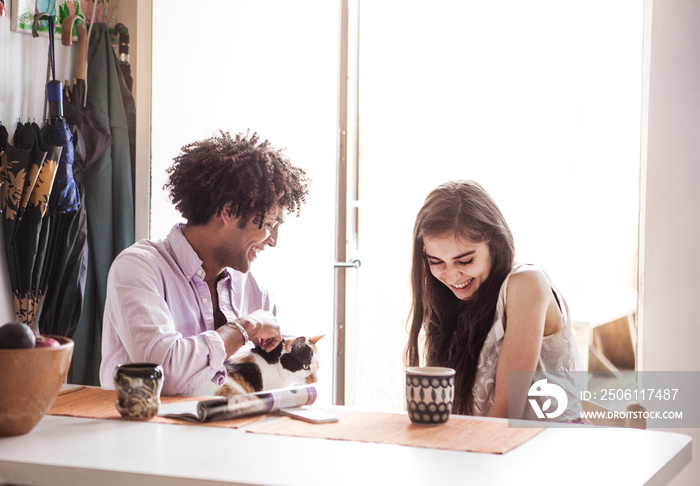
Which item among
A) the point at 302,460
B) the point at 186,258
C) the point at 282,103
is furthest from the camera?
the point at 282,103

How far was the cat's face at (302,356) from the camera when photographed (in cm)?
200

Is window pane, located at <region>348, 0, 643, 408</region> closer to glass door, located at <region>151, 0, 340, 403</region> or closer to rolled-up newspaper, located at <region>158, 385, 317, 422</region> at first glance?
glass door, located at <region>151, 0, 340, 403</region>

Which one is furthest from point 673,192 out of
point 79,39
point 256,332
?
point 79,39

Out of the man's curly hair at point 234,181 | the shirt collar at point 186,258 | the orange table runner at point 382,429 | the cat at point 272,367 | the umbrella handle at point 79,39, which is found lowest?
the cat at point 272,367

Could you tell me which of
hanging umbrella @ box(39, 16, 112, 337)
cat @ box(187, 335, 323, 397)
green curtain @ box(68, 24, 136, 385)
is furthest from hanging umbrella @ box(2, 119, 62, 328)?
cat @ box(187, 335, 323, 397)

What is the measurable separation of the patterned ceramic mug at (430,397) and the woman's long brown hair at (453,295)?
0.66 meters

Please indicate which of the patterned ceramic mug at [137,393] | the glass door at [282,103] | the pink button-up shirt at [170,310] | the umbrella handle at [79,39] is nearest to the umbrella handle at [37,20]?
the umbrella handle at [79,39]

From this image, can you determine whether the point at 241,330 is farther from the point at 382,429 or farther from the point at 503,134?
the point at 503,134

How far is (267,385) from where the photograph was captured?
6.42ft

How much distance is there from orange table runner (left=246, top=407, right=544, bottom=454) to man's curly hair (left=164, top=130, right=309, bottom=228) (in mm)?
1025

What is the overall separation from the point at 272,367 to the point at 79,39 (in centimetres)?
147

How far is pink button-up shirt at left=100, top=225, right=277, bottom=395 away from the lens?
5.80 ft

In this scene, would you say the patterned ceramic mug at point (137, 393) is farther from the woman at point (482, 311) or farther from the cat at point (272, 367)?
the woman at point (482, 311)

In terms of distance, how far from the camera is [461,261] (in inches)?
80.8
